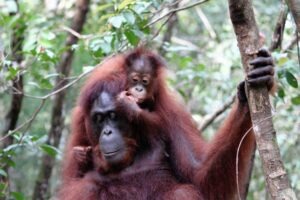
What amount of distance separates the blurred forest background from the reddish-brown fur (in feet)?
1.16

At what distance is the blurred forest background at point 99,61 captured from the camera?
5.00 metres

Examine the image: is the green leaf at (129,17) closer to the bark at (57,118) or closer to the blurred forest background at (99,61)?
the blurred forest background at (99,61)

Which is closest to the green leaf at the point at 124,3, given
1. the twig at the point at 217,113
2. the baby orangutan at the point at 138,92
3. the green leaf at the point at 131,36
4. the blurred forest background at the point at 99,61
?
the blurred forest background at the point at 99,61

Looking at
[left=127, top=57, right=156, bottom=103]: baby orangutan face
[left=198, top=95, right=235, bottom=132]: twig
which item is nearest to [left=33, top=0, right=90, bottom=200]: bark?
[left=198, top=95, right=235, bottom=132]: twig

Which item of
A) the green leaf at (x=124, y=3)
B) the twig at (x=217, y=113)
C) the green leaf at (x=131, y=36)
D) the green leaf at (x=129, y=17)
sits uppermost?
the green leaf at (x=124, y=3)

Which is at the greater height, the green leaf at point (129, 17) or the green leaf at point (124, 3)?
the green leaf at point (124, 3)

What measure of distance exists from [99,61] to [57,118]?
58.8 inches

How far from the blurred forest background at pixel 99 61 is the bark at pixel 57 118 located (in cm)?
1

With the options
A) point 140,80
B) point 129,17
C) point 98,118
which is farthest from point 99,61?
point 98,118

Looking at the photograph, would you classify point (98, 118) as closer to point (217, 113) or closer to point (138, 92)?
point (138, 92)

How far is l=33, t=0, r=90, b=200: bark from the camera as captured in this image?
6.68 meters

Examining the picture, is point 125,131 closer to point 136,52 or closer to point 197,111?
point 136,52

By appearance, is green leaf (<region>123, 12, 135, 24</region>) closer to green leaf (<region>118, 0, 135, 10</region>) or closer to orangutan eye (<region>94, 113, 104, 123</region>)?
green leaf (<region>118, 0, 135, 10</region>)

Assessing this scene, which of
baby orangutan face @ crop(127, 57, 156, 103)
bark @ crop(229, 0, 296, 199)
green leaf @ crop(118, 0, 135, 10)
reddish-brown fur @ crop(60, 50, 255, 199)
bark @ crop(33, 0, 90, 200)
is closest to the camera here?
bark @ crop(229, 0, 296, 199)
